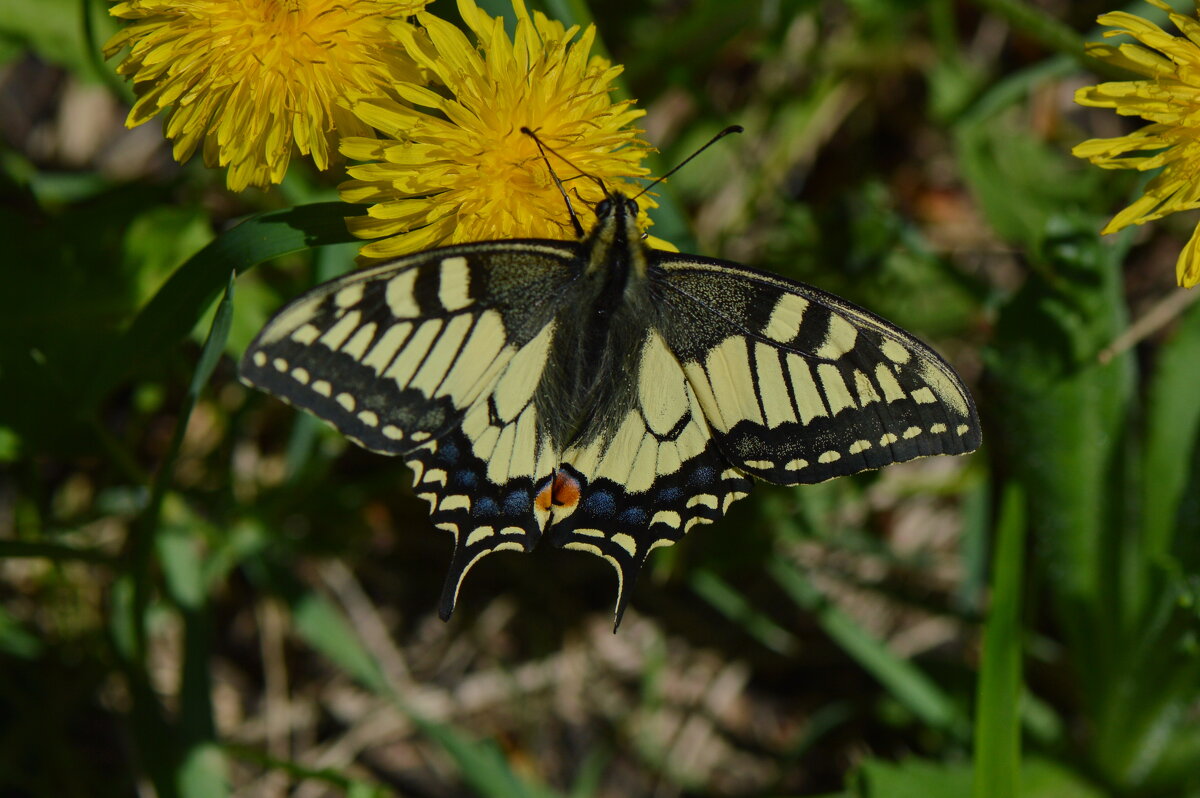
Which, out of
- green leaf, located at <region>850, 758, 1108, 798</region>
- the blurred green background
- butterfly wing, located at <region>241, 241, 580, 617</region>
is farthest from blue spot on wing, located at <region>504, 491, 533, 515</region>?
green leaf, located at <region>850, 758, 1108, 798</region>

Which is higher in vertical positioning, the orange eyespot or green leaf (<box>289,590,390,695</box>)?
the orange eyespot

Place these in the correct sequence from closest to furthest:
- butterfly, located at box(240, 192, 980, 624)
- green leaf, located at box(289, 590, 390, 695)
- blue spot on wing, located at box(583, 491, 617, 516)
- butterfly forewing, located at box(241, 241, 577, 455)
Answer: butterfly forewing, located at box(241, 241, 577, 455) → butterfly, located at box(240, 192, 980, 624) → blue spot on wing, located at box(583, 491, 617, 516) → green leaf, located at box(289, 590, 390, 695)

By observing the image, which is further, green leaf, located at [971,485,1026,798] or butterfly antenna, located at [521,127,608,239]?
green leaf, located at [971,485,1026,798]

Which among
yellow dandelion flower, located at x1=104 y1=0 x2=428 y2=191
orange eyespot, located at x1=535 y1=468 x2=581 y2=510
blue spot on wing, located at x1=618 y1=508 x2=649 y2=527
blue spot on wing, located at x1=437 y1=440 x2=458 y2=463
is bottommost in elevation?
blue spot on wing, located at x1=618 y1=508 x2=649 y2=527

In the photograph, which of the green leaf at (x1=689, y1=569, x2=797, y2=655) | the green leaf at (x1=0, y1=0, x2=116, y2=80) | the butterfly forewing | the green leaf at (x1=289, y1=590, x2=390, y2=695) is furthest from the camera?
the green leaf at (x1=689, y1=569, x2=797, y2=655)

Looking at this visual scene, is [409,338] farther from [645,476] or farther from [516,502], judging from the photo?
[645,476]

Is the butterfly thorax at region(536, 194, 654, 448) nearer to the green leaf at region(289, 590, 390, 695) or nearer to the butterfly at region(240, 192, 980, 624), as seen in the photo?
the butterfly at region(240, 192, 980, 624)

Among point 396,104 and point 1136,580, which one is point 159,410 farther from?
point 1136,580
